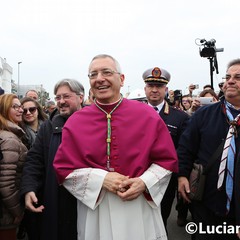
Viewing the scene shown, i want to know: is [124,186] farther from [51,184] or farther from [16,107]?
[16,107]

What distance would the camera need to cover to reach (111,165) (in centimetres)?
221

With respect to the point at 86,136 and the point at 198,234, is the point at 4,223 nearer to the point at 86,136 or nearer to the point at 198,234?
the point at 86,136

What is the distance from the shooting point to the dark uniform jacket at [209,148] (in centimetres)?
251

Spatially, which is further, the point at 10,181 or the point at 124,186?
the point at 10,181

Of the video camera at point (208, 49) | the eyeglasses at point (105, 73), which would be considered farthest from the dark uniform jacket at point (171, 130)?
the video camera at point (208, 49)

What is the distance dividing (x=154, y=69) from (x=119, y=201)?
1877mm

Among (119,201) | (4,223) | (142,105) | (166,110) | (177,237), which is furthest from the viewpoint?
(177,237)

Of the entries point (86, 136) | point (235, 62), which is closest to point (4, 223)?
point (86, 136)

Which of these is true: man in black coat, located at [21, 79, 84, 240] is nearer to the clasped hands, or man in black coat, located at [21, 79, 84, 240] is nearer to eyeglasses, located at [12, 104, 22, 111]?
the clasped hands

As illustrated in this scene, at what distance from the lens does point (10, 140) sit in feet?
9.41

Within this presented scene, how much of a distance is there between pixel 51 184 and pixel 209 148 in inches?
51.9

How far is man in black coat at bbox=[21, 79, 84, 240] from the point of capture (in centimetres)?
245

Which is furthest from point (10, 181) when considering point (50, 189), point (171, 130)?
point (171, 130)

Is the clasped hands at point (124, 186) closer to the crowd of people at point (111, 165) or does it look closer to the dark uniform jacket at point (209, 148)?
the crowd of people at point (111, 165)
